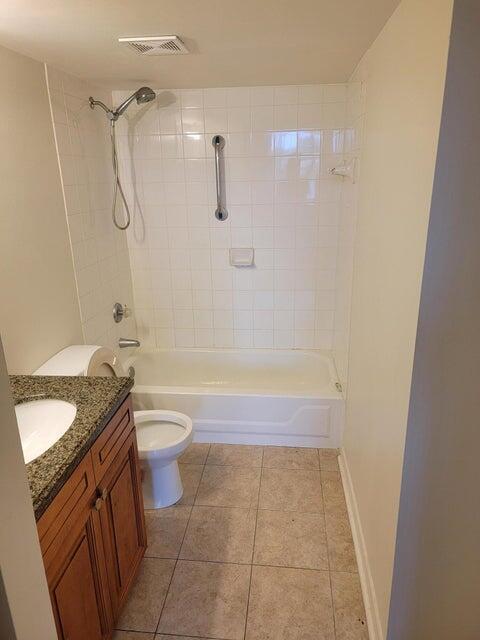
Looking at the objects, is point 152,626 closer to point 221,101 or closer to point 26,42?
point 26,42

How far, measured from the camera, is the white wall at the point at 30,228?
1.79 meters

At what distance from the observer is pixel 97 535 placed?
1368mm

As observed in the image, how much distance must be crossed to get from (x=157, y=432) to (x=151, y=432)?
0.04m

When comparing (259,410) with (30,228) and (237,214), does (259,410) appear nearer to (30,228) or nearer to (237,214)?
(237,214)

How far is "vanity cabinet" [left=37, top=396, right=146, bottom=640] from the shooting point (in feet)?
3.71

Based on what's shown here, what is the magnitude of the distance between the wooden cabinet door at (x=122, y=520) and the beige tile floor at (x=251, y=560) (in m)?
0.19

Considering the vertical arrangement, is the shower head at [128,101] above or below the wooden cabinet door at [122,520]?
above

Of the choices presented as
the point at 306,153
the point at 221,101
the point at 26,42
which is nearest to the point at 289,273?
the point at 306,153

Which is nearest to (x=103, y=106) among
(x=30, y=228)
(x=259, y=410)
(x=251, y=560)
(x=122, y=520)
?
(x=30, y=228)

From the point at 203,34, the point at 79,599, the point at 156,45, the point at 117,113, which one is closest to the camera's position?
the point at 79,599

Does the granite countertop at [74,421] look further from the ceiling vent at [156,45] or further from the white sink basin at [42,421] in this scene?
the ceiling vent at [156,45]

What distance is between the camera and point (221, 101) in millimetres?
2824

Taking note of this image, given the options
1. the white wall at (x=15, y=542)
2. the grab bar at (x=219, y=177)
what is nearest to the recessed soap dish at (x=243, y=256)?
the grab bar at (x=219, y=177)

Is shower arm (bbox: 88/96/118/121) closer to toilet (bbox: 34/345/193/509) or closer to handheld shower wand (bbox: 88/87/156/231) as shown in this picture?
handheld shower wand (bbox: 88/87/156/231)
